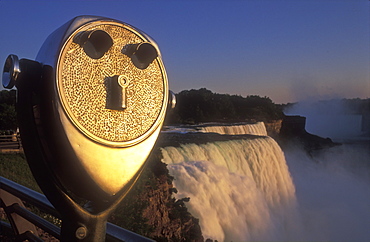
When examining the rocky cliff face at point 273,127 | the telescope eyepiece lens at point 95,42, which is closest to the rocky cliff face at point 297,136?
the rocky cliff face at point 273,127

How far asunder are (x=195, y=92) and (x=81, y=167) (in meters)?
33.4

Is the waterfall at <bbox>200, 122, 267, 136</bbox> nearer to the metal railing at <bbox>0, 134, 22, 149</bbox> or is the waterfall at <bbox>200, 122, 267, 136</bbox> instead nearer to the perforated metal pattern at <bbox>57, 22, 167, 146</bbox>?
the metal railing at <bbox>0, 134, 22, 149</bbox>

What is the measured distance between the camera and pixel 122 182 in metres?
0.76

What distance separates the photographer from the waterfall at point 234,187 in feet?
28.3

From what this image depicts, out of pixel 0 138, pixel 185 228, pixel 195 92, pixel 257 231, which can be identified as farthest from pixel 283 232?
pixel 195 92

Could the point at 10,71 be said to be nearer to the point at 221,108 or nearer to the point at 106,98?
the point at 106,98

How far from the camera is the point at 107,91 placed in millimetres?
772

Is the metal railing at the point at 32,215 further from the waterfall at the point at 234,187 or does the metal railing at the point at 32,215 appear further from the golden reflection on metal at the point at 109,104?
the waterfall at the point at 234,187

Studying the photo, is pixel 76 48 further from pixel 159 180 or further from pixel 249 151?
pixel 249 151

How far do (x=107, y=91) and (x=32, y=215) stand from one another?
1.21 m

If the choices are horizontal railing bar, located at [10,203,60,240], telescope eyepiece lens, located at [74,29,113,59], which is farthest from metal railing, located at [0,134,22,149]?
telescope eyepiece lens, located at [74,29,113,59]

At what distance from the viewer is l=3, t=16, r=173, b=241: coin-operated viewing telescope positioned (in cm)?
70

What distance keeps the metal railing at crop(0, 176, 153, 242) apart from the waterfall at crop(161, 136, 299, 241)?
622cm

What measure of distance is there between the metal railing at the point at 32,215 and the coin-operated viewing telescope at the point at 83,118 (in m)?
0.20
